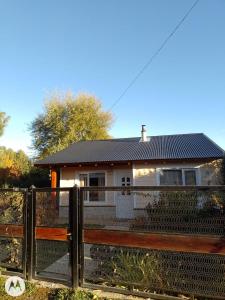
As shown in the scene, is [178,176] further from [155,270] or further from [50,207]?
[155,270]

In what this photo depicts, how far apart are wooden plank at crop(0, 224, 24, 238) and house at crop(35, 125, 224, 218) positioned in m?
10.7

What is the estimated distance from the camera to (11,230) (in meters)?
6.82

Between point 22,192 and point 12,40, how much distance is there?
9.57m

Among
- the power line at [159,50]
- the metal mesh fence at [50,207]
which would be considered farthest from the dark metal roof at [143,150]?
the metal mesh fence at [50,207]

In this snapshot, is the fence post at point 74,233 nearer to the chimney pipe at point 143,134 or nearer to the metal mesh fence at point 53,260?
the metal mesh fence at point 53,260

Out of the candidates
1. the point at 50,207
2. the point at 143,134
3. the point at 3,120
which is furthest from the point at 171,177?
the point at 3,120

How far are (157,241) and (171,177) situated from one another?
38.9 feet

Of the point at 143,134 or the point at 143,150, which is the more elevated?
the point at 143,134

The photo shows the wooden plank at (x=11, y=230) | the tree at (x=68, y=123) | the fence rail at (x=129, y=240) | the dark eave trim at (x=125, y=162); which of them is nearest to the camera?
the fence rail at (x=129, y=240)

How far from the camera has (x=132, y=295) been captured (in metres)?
5.50

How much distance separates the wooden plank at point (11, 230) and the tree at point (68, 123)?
34.5 meters

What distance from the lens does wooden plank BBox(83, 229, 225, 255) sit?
503 cm

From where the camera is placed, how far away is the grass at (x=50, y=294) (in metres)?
5.49

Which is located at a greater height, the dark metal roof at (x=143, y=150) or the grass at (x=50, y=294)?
the dark metal roof at (x=143, y=150)
